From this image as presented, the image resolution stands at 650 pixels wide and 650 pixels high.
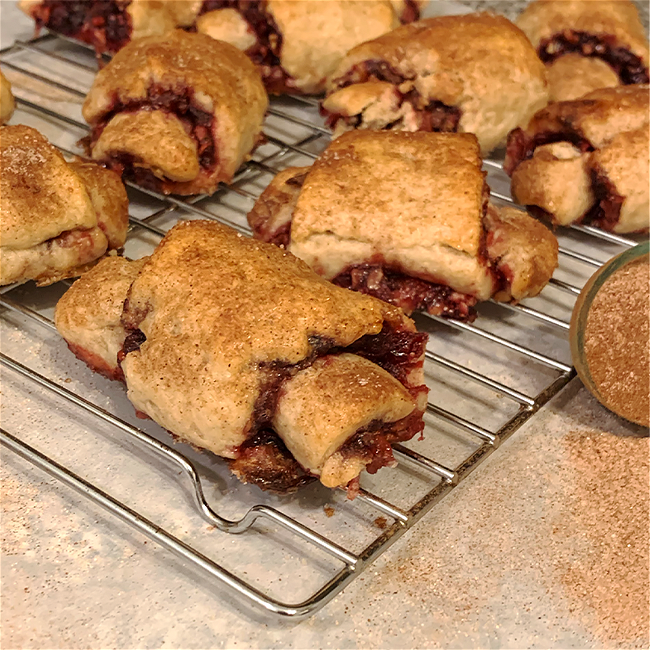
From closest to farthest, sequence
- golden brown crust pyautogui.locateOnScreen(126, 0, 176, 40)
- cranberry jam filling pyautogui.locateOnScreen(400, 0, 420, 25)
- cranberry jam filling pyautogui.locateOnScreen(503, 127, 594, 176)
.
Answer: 1. cranberry jam filling pyautogui.locateOnScreen(503, 127, 594, 176)
2. golden brown crust pyautogui.locateOnScreen(126, 0, 176, 40)
3. cranberry jam filling pyautogui.locateOnScreen(400, 0, 420, 25)

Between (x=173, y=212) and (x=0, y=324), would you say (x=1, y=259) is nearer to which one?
(x=0, y=324)

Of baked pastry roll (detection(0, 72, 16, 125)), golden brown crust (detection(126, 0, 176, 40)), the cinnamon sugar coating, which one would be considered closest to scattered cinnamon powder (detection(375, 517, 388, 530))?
the cinnamon sugar coating

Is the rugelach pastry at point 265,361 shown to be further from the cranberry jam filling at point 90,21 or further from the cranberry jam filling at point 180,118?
the cranberry jam filling at point 90,21

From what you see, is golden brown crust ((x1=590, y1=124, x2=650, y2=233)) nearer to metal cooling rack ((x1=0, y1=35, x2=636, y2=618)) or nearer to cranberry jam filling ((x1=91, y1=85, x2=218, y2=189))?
metal cooling rack ((x1=0, y1=35, x2=636, y2=618))

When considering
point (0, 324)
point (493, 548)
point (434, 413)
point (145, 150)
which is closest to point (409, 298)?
point (434, 413)

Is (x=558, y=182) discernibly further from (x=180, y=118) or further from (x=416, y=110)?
(x=180, y=118)
